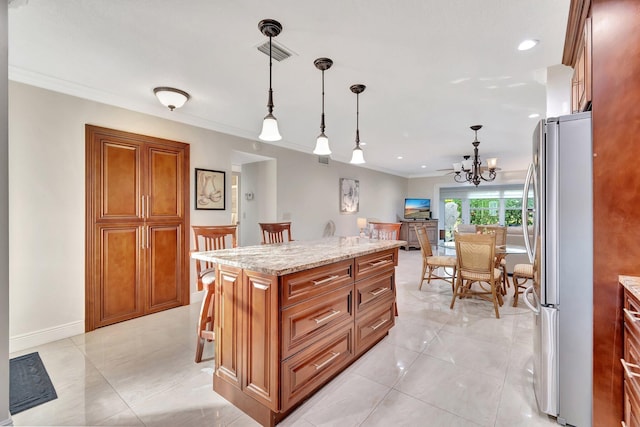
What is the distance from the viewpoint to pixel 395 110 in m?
3.54

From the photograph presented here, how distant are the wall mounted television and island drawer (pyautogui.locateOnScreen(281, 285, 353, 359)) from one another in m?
7.72

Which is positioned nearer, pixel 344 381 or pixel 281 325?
pixel 281 325

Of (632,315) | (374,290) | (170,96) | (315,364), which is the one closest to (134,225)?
(170,96)

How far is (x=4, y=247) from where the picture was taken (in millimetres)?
1391

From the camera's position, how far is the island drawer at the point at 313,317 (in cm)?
158

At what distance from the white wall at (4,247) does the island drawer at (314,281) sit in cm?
137

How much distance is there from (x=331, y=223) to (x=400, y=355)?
399 centimetres

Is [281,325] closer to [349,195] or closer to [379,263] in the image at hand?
[379,263]

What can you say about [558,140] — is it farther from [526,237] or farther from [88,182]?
[88,182]

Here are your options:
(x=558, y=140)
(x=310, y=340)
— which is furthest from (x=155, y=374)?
(x=558, y=140)

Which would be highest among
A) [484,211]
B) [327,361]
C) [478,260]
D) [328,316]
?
[484,211]

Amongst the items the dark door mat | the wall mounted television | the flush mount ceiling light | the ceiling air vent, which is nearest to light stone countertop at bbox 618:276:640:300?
the ceiling air vent

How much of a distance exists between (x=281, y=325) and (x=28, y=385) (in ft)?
6.56

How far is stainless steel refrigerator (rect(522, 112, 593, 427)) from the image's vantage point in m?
1.49
